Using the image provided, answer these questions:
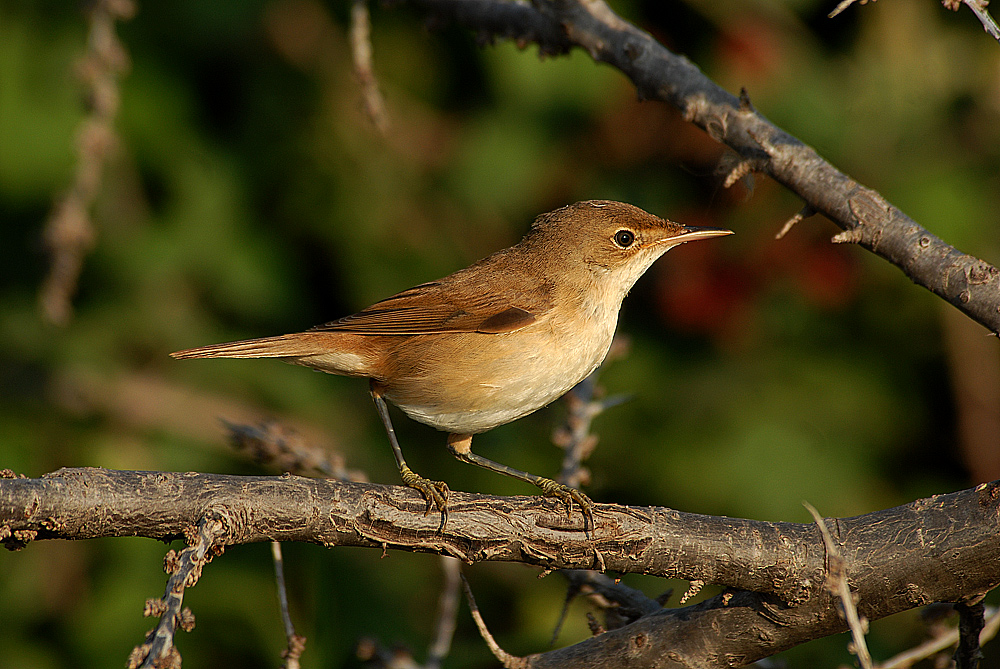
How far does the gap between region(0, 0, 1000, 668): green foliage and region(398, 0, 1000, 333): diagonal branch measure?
0.96 meters

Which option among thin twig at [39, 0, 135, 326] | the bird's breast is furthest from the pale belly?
thin twig at [39, 0, 135, 326]

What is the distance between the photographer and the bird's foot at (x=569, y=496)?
211 cm

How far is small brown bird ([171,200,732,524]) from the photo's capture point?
9.22ft

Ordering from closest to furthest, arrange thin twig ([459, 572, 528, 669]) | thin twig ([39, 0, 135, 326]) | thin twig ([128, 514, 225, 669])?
thin twig ([128, 514, 225, 669])
thin twig ([459, 572, 528, 669])
thin twig ([39, 0, 135, 326])

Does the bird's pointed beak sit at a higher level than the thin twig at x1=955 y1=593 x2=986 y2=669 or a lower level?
higher

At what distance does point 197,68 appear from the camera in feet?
14.4

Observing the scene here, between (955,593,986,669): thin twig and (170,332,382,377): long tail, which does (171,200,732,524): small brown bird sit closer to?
(170,332,382,377): long tail

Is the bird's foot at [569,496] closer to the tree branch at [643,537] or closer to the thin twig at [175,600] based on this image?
the tree branch at [643,537]

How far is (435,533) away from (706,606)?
2.27 feet

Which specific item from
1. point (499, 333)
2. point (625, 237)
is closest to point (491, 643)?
point (499, 333)

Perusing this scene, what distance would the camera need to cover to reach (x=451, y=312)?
120 inches

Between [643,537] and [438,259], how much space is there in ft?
8.14

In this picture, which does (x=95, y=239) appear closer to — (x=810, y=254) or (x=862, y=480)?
(x=810, y=254)

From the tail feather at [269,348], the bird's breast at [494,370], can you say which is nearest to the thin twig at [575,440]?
the bird's breast at [494,370]
